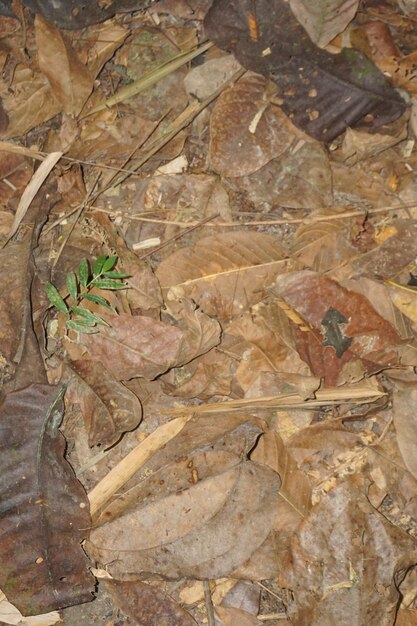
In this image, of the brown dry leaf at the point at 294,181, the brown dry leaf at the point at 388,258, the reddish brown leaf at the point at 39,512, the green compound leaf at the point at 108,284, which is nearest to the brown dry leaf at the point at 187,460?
the reddish brown leaf at the point at 39,512

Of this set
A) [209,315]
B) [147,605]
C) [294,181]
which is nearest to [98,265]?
[209,315]

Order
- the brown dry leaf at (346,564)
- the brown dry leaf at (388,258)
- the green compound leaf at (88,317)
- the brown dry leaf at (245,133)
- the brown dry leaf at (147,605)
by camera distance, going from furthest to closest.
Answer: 1. the brown dry leaf at (245,133)
2. the brown dry leaf at (388,258)
3. the green compound leaf at (88,317)
4. the brown dry leaf at (147,605)
5. the brown dry leaf at (346,564)

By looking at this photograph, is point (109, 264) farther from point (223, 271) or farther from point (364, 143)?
point (364, 143)

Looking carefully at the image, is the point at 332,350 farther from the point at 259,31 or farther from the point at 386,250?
the point at 259,31

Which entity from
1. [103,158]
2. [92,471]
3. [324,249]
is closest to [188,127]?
[103,158]

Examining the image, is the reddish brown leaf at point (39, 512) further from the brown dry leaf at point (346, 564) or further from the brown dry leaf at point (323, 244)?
the brown dry leaf at point (323, 244)

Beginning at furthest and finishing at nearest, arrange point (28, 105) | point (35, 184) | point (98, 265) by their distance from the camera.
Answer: point (28, 105) → point (35, 184) → point (98, 265)

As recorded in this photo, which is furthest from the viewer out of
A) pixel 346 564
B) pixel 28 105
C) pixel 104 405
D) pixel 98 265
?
pixel 28 105
